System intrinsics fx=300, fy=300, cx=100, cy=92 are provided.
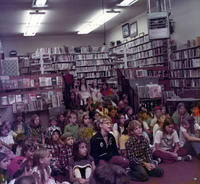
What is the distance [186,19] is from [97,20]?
3078 mm

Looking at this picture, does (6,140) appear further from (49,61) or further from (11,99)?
(49,61)

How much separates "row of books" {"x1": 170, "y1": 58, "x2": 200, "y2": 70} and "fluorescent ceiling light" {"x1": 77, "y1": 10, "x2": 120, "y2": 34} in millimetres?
1988

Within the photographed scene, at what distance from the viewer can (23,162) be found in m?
3.06

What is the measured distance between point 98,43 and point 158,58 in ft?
13.0

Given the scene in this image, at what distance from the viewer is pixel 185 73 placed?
23.2 feet

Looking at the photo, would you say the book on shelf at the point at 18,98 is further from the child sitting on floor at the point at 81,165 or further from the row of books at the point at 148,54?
the row of books at the point at 148,54

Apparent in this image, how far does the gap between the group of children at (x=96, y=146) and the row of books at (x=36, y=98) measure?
665 millimetres

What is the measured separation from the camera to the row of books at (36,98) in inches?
221

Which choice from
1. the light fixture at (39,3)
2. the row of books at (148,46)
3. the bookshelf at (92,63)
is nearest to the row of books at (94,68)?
the bookshelf at (92,63)

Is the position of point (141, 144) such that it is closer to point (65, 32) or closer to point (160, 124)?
point (160, 124)

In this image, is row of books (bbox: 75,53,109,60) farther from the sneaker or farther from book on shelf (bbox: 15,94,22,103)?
the sneaker

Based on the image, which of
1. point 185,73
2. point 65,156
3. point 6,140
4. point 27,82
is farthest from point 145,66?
point 65,156

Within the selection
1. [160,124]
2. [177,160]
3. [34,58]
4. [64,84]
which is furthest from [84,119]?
[34,58]

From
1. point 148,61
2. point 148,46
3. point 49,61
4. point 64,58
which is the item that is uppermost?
point 148,46
